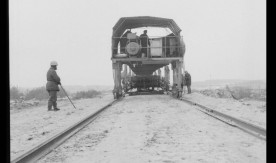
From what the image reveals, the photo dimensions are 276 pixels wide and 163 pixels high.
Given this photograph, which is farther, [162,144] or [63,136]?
[63,136]

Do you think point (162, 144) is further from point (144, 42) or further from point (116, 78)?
point (144, 42)

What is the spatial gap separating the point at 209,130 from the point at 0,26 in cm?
467

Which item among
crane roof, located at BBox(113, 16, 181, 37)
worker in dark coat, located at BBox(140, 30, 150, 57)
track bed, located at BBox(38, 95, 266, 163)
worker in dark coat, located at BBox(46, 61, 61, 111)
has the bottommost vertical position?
track bed, located at BBox(38, 95, 266, 163)

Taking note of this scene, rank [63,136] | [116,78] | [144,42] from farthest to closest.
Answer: [144,42] → [116,78] → [63,136]

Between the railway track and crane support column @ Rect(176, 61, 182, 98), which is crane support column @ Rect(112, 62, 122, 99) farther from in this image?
the railway track

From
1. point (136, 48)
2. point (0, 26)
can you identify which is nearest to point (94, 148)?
point (0, 26)

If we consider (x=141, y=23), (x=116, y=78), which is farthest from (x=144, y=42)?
(x=116, y=78)

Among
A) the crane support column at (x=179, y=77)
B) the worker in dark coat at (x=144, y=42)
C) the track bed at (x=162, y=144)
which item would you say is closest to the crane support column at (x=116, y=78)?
the worker in dark coat at (x=144, y=42)

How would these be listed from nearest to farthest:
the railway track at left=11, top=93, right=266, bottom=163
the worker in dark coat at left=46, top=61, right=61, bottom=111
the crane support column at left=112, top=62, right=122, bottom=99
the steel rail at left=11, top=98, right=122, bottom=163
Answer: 1. the steel rail at left=11, top=98, right=122, bottom=163
2. the railway track at left=11, top=93, right=266, bottom=163
3. the worker in dark coat at left=46, top=61, right=61, bottom=111
4. the crane support column at left=112, top=62, right=122, bottom=99

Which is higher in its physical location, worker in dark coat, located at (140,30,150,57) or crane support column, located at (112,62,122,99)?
worker in dark coat, located at (140,30,150,57)

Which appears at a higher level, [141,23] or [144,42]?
[141,23]

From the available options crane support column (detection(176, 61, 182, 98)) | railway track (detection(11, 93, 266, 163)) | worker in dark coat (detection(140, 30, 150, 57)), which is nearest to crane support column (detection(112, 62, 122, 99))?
worker in dark coat (detection(140, 30, 150, 57))

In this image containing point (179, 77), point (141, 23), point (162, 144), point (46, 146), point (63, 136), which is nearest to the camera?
point (46, 146)

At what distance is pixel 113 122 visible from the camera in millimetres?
8789
